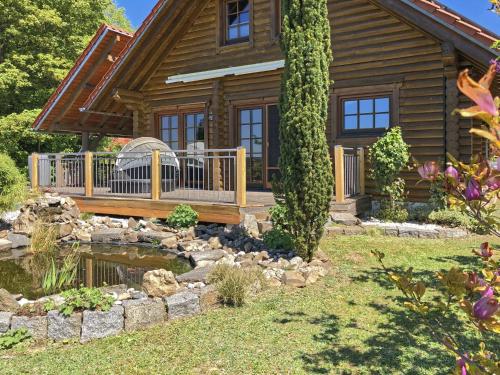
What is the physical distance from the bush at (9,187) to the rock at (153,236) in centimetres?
319

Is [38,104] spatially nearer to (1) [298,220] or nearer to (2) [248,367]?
(1) [298,220]

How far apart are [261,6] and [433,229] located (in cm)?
747

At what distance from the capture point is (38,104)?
70.0ft

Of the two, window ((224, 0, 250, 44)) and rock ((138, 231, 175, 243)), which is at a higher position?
window ((224, 0, 250, 44))

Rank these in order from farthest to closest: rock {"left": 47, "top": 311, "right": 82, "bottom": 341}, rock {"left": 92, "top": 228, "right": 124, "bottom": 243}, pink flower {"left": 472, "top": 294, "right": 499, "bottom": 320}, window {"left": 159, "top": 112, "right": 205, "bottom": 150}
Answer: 1. window {"left": 159, "top": 112, "right": 205, "bottom": 150}
2. rock {"left": 92, "top": 228, "right": 124, "bottom": 243}
3. rock {"left": 47, "top": 311, "right": 82, "bottom": 341}
4. pink flower {"left": 472, "top": 294, "right": 499, "bottom": 320}

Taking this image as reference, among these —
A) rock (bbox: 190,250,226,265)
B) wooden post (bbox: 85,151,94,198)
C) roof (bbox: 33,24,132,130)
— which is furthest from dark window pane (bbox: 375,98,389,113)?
roof (bbox: 33,24,132,130)

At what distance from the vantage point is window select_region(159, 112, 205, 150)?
12906 mm

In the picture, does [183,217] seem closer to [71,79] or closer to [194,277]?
[194,277]

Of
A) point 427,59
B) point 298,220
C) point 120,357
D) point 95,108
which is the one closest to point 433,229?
point 298,220

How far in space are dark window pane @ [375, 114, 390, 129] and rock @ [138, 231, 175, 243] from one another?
542 cm

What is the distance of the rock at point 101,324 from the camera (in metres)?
3.97

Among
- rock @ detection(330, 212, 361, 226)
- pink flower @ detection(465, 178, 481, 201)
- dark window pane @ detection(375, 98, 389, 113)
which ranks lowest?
rock @ detection(330, 212, 361, 226)

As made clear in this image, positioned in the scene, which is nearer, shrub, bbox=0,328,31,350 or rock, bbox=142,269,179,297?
shrub, bbox=0,328,31,350

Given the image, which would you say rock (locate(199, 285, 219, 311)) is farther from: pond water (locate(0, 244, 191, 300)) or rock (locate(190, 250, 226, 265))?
rock (locate(190, 250, 226, 265))
